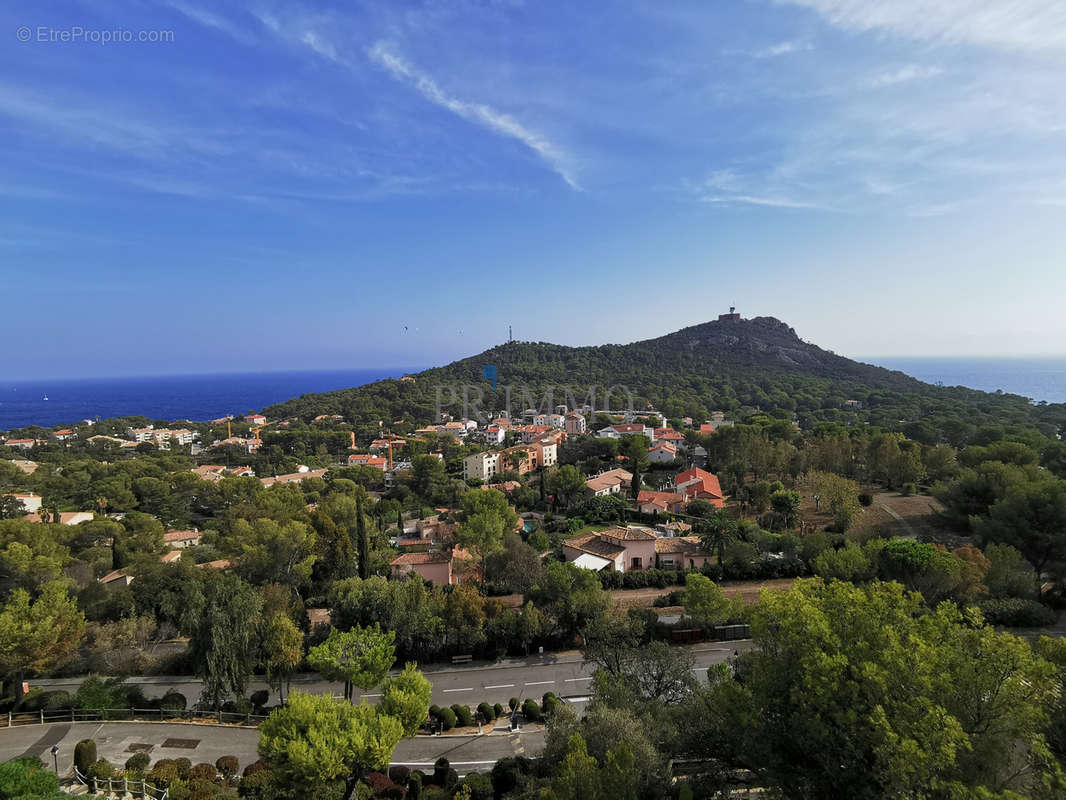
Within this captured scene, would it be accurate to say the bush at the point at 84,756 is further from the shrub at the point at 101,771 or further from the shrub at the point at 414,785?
the shrub at the point at 414,785

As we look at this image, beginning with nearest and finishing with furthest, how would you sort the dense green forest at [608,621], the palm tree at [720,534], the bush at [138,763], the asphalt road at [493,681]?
1. the dense green forest at [608,621]
2. the bush at [138,763]
3. the asphalt road at [493,681]
4. the palm tree at [720,534]

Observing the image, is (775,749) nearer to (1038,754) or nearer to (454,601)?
(1038,754)

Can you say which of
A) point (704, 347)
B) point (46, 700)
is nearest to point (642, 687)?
point (46, 700)

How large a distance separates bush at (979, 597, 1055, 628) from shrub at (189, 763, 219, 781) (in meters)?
26.1

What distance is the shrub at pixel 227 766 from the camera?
516 inches

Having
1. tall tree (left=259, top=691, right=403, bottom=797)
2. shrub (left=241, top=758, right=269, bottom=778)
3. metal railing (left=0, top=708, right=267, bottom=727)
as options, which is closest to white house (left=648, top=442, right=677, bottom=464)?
metal railing (left=0, top=708, right=267, bottom=727)

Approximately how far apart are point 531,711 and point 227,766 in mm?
8293

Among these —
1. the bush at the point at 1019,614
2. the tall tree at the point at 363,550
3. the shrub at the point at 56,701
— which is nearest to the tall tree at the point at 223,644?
the shrub at the point at 56,701

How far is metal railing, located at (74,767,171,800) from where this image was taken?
12.1 metres

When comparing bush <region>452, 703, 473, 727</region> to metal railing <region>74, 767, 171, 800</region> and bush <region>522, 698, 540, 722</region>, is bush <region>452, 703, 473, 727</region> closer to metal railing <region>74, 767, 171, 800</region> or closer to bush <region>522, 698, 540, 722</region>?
bush <region>522, 698, 540, 722</region>

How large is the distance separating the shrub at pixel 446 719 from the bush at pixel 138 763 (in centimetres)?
749

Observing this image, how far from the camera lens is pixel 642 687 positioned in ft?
48.3

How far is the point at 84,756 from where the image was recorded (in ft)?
42.4

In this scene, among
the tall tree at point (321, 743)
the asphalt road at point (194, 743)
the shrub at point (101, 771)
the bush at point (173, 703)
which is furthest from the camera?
the bush at point (173, 703)
